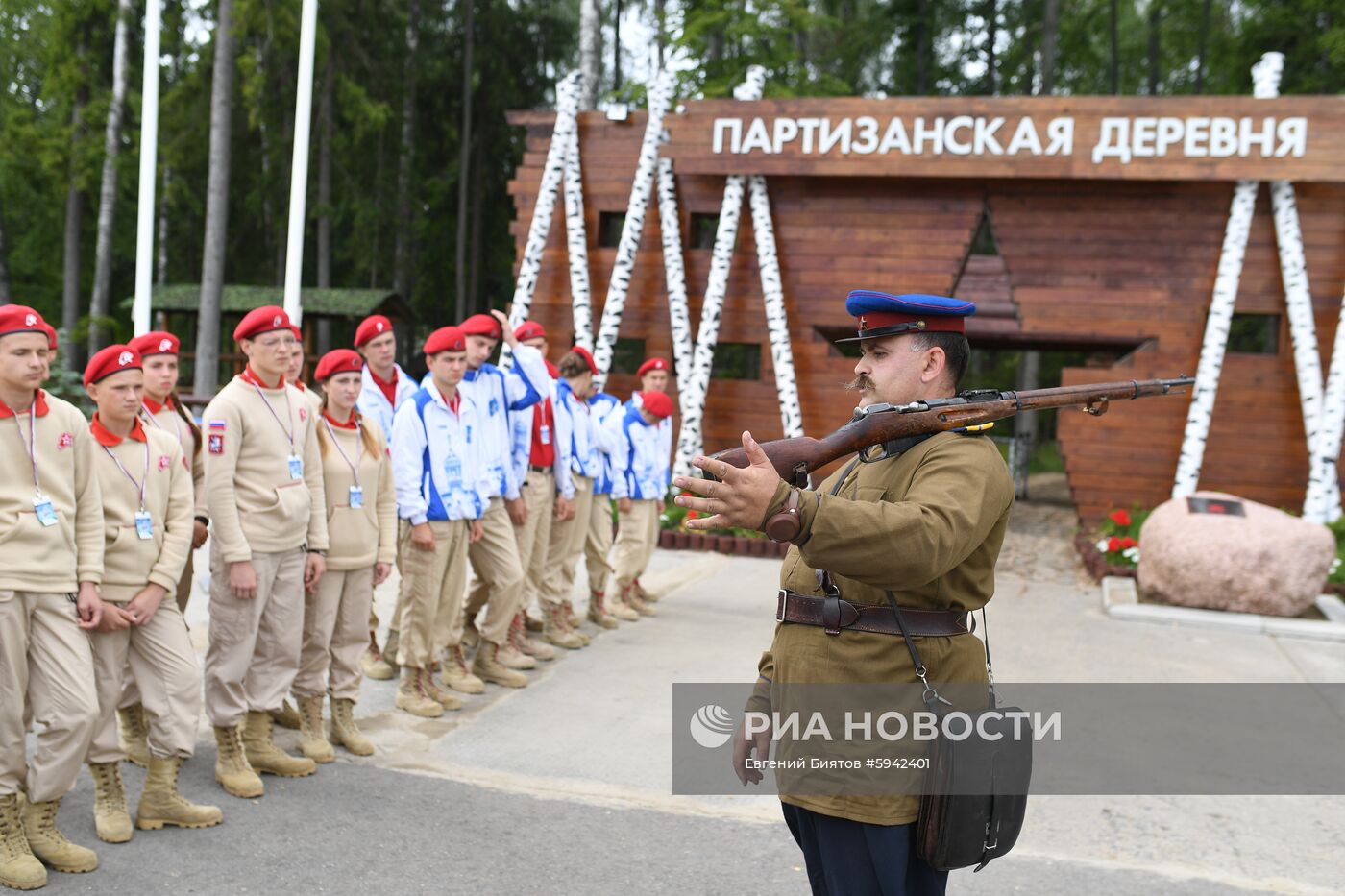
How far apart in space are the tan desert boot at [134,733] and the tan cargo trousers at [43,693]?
40.6 inches

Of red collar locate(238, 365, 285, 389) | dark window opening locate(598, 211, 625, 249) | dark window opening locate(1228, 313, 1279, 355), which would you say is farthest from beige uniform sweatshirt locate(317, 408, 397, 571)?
dark window opening locate(1228, 313, 1279, 355)

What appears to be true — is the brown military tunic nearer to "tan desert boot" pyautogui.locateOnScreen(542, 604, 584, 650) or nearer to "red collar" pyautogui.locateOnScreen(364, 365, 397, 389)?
"red collar" pyautogui.locateOnScreen(364, 365, 397, 389)

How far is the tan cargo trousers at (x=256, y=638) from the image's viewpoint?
16.6ft

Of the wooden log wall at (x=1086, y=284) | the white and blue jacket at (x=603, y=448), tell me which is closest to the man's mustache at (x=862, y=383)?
the white and blue jacket at (x=603, y=448)

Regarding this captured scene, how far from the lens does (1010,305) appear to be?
1697 cm

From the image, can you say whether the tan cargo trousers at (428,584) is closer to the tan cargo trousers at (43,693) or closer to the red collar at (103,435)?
the red collar at (103,435)

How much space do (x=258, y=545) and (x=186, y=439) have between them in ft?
2.41

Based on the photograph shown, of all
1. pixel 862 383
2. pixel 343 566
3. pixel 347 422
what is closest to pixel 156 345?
pixel 347 422

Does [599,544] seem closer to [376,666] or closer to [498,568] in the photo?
[498,568]

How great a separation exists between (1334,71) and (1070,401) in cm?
2635

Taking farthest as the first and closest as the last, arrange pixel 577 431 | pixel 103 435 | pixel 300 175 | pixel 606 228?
pixel 606 228
pixel 300 175
pixel 577 431
pixel 103 435

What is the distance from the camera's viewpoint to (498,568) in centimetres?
686

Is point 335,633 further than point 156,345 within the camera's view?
Yes

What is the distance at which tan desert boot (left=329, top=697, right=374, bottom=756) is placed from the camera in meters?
5.59
